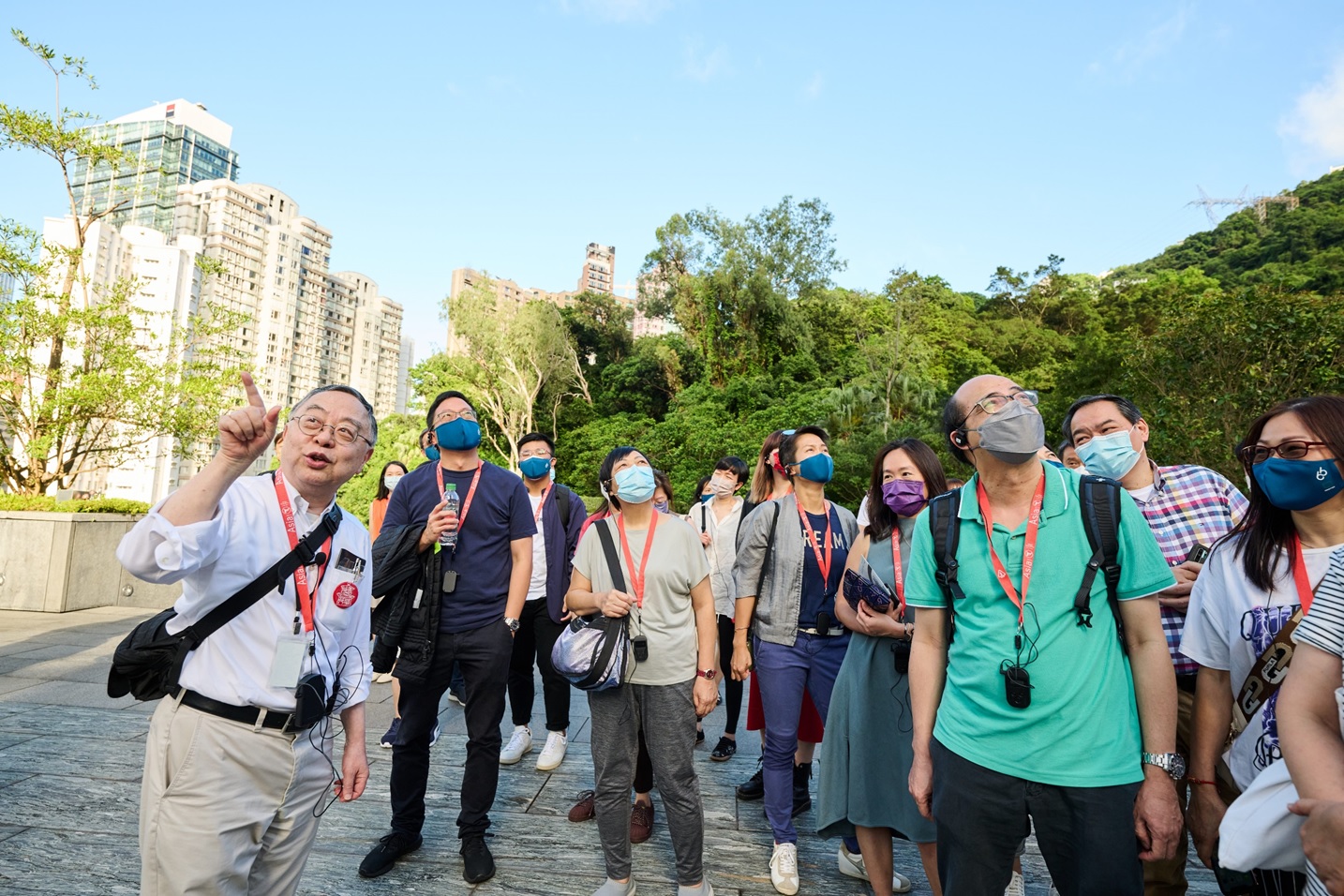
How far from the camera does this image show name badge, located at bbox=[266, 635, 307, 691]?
2008 millimetres

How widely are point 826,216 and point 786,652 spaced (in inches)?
1380

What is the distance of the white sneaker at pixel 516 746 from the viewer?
4.76 m

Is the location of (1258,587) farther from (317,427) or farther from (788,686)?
(317,427)

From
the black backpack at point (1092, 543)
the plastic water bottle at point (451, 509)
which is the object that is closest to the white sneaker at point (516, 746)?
the plastic water bottle at point (451, 509)

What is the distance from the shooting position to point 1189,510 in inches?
112

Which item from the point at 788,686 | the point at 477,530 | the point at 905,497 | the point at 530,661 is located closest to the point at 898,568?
the point at 905,497

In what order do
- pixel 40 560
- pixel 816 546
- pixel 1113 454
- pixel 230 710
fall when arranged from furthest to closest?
pixel 40 560 < pixel 816 546 < pixel 1113 454 < pixel 230 710

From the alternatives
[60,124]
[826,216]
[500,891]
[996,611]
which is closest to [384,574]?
[500,891]

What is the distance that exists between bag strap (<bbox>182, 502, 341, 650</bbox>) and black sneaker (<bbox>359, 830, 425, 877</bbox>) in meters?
1.75

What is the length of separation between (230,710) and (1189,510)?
3293mm

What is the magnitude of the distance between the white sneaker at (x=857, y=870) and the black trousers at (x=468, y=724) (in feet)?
5.37

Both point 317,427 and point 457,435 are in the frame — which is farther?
point 457,435

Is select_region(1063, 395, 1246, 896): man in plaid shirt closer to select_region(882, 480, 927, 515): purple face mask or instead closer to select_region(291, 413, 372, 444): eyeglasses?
select_region(882, 480, 927, 515): purple face mask

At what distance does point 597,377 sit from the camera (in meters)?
39.5
